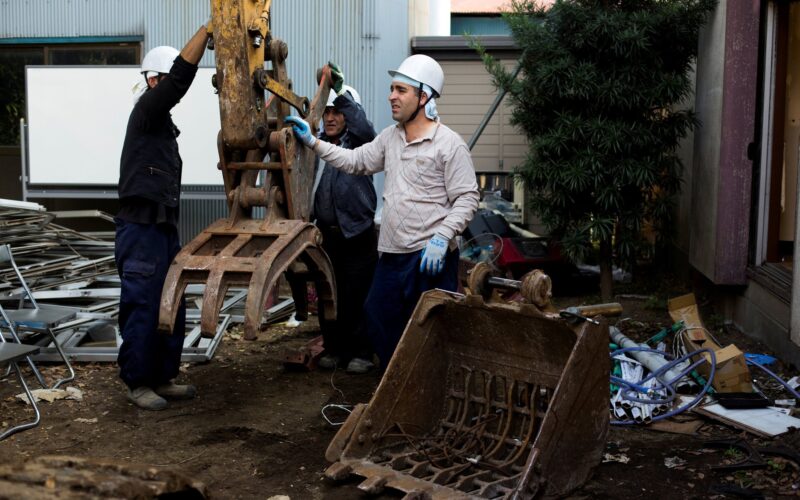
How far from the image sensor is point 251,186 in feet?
18.4

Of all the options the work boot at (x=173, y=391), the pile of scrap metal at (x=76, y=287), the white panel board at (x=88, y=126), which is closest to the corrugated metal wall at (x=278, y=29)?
the white panel board at (x=88, y=126)

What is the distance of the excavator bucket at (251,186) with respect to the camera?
5086mm

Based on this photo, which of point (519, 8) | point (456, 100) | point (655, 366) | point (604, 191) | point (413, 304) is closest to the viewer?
point (413, 304)

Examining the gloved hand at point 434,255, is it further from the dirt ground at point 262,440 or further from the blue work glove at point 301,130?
the blue work glove at point 301,130

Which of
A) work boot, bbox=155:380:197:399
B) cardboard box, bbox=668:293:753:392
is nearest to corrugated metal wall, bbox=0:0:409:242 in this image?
work boot, bbox=155:380:197:399

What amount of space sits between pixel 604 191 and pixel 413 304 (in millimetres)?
4141

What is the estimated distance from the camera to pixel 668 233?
950 cm

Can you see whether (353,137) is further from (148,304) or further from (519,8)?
(519,8)

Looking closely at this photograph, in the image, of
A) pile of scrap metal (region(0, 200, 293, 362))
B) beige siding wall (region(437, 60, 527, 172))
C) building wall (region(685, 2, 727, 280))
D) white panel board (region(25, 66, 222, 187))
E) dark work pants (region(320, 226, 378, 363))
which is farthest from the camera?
beige siding wall (region(437, 60, 527, 172))

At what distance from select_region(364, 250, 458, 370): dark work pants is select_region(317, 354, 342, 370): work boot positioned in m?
1.35

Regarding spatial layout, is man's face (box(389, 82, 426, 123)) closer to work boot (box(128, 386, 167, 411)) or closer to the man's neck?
the man's neck

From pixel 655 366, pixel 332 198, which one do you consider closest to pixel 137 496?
pixel 332 198

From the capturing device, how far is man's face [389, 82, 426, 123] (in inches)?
211

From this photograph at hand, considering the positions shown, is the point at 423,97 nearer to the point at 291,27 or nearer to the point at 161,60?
the point at 161,60
